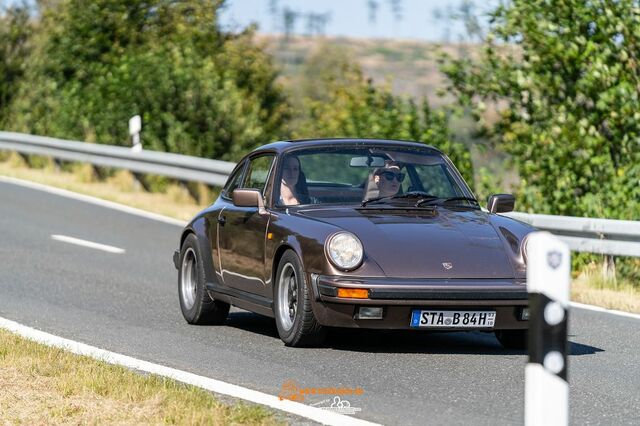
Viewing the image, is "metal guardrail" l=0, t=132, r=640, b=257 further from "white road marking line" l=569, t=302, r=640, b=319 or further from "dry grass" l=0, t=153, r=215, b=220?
"white road marking line" l=569, t=302, r=640, b=319

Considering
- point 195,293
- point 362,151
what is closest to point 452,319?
point 362,151

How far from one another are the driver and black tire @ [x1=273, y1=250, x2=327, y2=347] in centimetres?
97

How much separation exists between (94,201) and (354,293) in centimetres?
1364

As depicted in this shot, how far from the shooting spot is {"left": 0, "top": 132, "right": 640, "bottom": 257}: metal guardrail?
12797 millimetres

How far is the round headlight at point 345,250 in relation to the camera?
27.8 feet

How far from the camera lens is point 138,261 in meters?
14.7

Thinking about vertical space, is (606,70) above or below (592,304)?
above

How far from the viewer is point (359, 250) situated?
851 centimetres

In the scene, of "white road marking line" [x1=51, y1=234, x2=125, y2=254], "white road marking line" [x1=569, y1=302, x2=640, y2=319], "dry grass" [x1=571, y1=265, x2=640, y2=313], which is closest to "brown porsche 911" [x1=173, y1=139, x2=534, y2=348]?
"white road marking line" [x1=569, y1=302, x2=640, y2=319]

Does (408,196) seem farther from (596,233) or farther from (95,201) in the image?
(95,201)

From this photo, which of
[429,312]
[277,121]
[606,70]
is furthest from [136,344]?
[277,121]

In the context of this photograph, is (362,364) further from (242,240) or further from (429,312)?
(242,240)

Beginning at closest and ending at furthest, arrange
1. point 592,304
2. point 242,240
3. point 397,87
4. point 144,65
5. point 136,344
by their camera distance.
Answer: point 136,344 → point 242,240 → point 592,304 → point 144,65 → point 397,87

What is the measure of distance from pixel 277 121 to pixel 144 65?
11275mm
